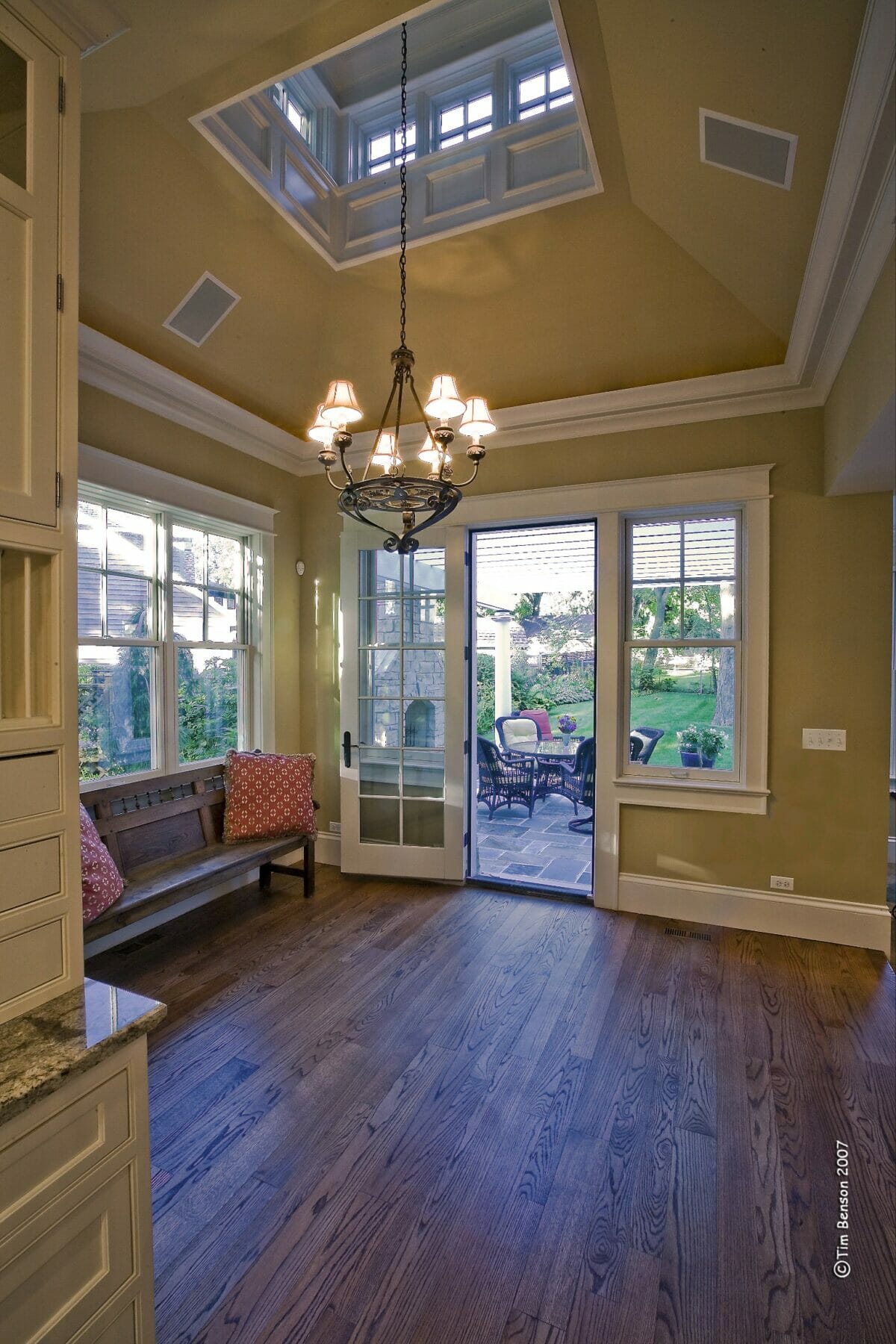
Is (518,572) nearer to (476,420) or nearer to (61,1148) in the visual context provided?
(476,420)

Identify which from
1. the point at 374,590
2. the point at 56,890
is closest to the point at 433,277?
the point at 374,590

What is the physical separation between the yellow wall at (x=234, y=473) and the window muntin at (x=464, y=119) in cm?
206

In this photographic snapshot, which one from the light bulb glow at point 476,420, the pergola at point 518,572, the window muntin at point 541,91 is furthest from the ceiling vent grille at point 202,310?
the pergola at point 518,572

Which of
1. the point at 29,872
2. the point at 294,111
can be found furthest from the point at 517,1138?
the point at 294,111

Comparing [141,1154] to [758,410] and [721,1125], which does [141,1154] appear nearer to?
[721,1125]

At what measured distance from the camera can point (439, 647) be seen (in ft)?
14.2

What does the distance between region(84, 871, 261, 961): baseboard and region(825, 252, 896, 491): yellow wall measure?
365cm

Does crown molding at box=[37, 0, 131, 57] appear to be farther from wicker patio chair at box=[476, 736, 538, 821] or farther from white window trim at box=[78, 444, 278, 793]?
wicker patio chair at box=[476, 736, 538, 821]

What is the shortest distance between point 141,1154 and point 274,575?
3.70 m

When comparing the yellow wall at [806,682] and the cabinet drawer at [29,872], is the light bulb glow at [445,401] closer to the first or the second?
the yellow wall at [806,682]

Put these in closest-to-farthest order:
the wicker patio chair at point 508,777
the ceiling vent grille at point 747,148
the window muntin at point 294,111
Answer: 1. the ceiling vent grille at point 747,148
2. the window muntin at point 294,111
3. the wicker patio chair at point 508,777

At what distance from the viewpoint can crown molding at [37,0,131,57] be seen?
1.40 metres

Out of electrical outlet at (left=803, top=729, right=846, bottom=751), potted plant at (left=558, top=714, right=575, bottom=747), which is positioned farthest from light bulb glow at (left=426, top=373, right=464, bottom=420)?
potted plant at (left=558, top=714, right=575, bottom=747)

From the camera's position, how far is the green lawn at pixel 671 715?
12.6 feet
